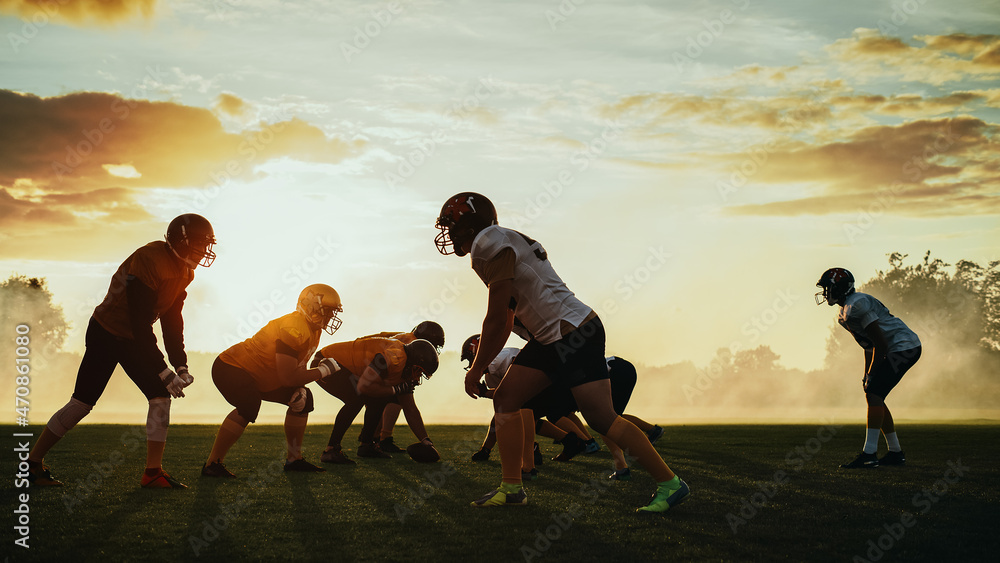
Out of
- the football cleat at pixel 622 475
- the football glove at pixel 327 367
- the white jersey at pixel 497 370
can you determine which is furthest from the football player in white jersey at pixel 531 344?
the white jersey at pixel 497 370

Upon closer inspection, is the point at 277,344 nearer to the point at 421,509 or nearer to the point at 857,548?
the point at 421,509

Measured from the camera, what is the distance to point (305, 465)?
815cm

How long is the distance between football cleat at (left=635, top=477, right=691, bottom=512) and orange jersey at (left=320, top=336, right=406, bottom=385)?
4.02 meters

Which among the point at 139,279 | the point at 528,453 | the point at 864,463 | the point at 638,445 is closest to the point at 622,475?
the point at 528,453

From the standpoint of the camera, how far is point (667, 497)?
18.1 ft

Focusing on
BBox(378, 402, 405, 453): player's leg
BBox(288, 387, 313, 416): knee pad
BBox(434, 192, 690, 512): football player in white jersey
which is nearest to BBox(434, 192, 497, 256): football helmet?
BBox(434, 192, 690, 512): football player in white jersey

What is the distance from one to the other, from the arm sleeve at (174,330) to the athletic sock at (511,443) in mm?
3214

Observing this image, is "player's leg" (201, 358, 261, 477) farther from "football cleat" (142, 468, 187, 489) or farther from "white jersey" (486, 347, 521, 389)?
"white jersey" (486, 347, 521, 389)

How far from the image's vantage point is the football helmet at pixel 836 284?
967cm

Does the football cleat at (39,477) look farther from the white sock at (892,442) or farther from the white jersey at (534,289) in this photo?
the white sock at (892,442)

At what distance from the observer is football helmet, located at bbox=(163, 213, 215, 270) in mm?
6949

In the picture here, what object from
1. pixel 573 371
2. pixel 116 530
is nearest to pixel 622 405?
pixel 573 371

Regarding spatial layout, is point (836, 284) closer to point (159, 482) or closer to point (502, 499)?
point (502, 499)

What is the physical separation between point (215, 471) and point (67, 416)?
4.86 feet
